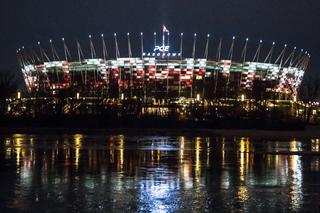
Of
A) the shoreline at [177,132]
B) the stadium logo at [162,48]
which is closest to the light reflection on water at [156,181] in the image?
the shoreline at [177,132]

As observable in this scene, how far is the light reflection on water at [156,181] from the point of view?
570 inches

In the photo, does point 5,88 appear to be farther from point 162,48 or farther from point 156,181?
point 156,181

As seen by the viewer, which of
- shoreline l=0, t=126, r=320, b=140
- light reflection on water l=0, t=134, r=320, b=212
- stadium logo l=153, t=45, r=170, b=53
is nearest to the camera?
light reflection on water l=0, t=134, r=320, b=212

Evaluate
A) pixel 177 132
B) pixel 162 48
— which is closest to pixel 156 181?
pixel 177 132

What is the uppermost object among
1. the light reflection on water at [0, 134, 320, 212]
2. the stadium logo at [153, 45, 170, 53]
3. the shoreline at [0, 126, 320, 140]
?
the stadium logo at [153, 45, 170, 53]

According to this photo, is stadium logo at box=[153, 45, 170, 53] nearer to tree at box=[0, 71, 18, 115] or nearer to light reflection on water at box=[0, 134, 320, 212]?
tree at box=[0, 71, 18, 115]

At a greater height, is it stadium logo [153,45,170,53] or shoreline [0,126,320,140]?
stadium logo [153,45,170,53]

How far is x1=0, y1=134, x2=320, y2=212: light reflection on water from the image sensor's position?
14477mm

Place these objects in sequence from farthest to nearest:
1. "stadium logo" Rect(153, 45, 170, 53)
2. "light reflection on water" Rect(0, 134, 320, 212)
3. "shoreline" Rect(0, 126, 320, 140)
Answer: "stadium logo" Rect(153, 45, 170, 53), "shoreline" Rect(0, 126, 320, 140), "light reflection on water" Rect(0, 134, 320, 212)

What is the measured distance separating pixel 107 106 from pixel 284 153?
48812 millimetres

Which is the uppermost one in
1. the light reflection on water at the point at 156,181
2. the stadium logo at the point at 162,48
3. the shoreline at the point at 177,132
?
the stadium logo at the point at 162,48

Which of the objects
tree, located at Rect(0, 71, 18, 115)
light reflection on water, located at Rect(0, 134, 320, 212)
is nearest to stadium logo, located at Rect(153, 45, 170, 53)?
tree, located at Rect(0, 71, 18, 115)

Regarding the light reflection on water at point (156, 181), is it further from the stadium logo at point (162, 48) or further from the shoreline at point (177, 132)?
the stadium logo at point (162, 48)

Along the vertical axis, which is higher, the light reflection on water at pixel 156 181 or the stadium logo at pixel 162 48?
the stadium logo at pixel 162 48
